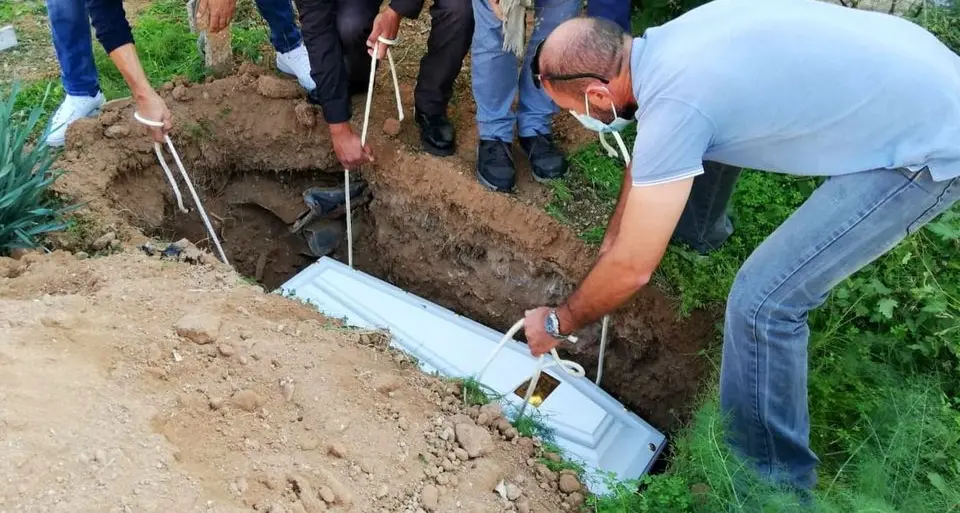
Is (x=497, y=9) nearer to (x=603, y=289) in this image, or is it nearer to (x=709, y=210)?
(x=709, y=210)

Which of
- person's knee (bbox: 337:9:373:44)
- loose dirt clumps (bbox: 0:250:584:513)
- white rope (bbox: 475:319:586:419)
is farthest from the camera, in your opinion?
person's knee (bbox: 337:9:373:44)

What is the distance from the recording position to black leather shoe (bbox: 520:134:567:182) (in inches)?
134

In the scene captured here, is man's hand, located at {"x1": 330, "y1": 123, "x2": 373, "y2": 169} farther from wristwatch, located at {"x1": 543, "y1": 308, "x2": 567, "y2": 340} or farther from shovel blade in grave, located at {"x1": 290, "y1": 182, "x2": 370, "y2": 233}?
wristwatch, located at {"x1": 543, "y1": 308, "x2": 567, "y2": 340}

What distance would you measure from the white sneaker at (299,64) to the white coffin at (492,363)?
1.05 m

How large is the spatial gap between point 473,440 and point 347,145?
149 centimetres

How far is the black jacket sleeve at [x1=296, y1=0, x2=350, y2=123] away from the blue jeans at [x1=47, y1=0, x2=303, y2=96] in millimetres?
857

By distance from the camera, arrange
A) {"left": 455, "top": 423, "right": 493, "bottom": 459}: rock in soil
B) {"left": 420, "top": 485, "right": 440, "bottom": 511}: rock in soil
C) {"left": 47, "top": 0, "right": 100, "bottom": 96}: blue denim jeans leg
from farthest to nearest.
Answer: {"left": 47, "top": 0, "right": 100, "bottom": 96}: blue denim jeans leg
{"left": 455, "top": 423, "right": 493, "bottom": 459}: rock in soil
{"left": 420, "top": 485, "right": 440, "bottom": 511}: rock in soil

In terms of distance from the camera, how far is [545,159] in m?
3.41

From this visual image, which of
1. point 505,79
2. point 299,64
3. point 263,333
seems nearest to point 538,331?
point 263,333

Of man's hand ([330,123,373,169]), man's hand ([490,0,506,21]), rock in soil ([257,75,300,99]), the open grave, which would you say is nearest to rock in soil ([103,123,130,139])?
the open grave

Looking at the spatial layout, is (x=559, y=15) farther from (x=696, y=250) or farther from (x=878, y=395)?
(x=878, y=395)

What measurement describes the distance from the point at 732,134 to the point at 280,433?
4.76 ft

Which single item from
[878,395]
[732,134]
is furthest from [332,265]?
[878,395]

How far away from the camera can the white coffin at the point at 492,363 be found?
2.66m
